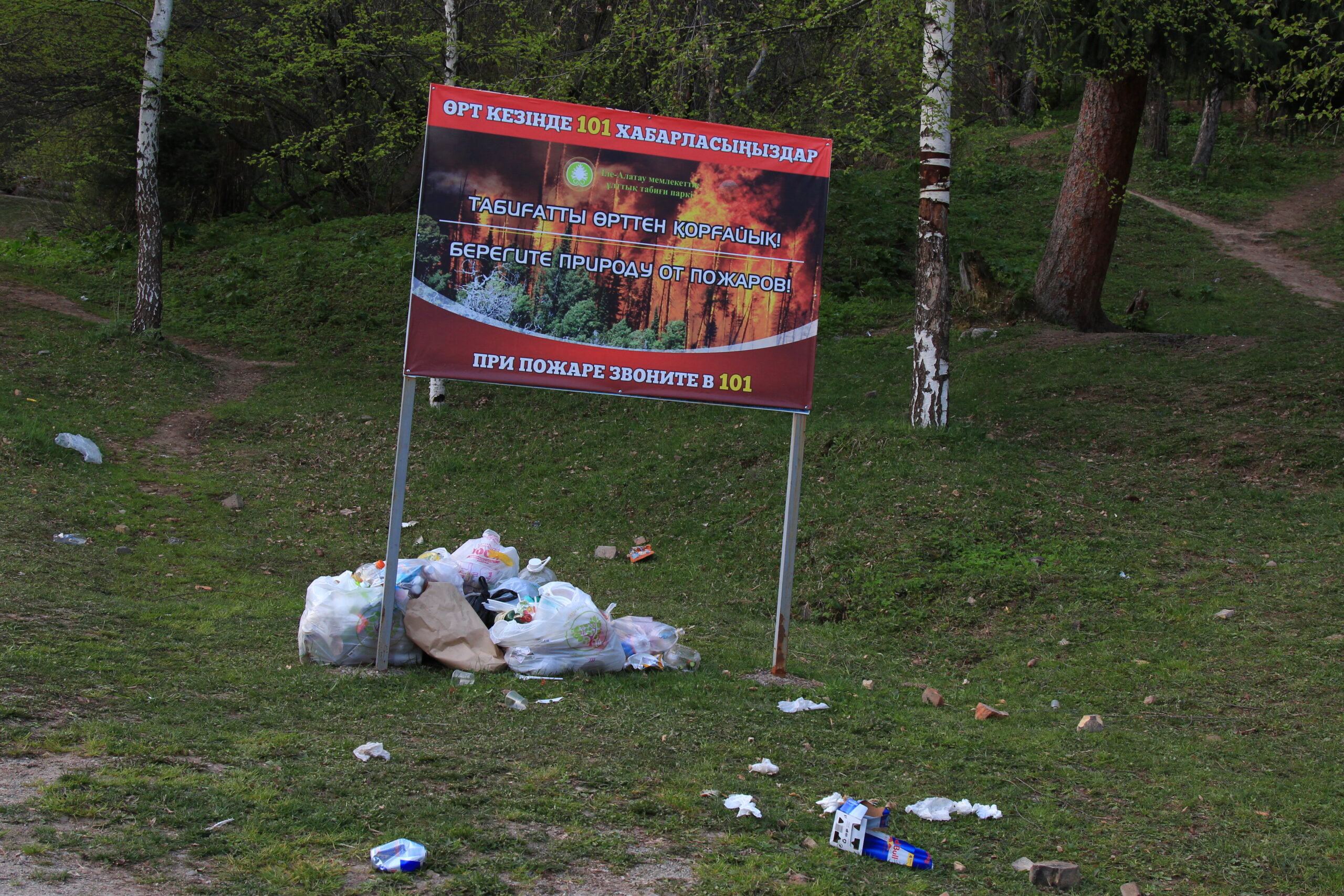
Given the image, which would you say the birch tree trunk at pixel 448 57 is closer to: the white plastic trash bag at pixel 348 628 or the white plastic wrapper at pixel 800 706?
the white plastic trash bag at pixel 348 628

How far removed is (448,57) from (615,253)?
27.9ft

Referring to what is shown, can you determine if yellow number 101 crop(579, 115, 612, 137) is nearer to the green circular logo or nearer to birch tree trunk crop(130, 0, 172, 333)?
the green circular logo

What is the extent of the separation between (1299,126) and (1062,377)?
1482 centimetres

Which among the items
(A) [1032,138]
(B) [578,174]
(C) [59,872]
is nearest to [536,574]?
(B) [578,174]

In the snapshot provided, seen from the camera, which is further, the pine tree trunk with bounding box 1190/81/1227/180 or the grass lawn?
the pine tree trunk with bounding box 1190/81/1227/180

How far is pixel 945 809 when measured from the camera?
4.10 metres

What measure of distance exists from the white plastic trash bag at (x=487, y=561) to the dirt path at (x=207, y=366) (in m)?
6.07

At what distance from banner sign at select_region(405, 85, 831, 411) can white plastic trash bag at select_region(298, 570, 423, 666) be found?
130cm

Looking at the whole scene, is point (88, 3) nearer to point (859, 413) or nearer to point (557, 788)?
point (859, 413)

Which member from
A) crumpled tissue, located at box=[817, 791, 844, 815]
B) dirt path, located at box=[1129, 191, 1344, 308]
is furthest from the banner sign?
dirt path, located at box=[1129, 191, 1344, 308]

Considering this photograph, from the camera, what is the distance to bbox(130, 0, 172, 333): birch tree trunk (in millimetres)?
14281

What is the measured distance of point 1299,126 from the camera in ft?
71.8

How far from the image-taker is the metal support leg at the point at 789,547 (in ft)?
19.9

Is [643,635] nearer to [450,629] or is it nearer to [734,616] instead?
[450,629]
